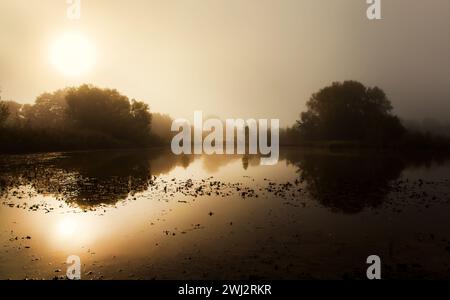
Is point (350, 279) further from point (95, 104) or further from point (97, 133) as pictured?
point (95, 104)

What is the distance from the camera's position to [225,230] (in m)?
14.6

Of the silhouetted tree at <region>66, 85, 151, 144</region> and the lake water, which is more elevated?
the silhouetted tree at <region>66, 85, 151, 144</region>

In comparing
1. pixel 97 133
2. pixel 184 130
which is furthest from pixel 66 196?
pixel 184 130

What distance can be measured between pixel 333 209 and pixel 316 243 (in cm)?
643

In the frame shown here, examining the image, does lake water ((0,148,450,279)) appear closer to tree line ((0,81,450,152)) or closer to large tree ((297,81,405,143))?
tree line ((0,81,450,152))

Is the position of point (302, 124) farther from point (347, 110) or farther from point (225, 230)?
point (225, 230)

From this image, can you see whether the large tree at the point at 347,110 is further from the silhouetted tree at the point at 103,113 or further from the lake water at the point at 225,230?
the lake water at the point at 225,230

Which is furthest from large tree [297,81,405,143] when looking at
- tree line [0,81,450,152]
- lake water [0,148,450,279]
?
lake water [0,148,450,279]

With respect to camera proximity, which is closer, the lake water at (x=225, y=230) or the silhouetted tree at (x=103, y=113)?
the lake water at (x=225, y=230)

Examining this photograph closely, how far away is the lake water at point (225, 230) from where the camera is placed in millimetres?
10164

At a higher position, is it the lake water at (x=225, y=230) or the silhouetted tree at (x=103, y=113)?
the silhouetted tree at (x=103, y=113)

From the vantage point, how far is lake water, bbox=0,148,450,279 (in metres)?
10.2

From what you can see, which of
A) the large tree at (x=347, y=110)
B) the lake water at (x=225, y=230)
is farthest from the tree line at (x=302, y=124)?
the lake water at (x=225, y=230)
